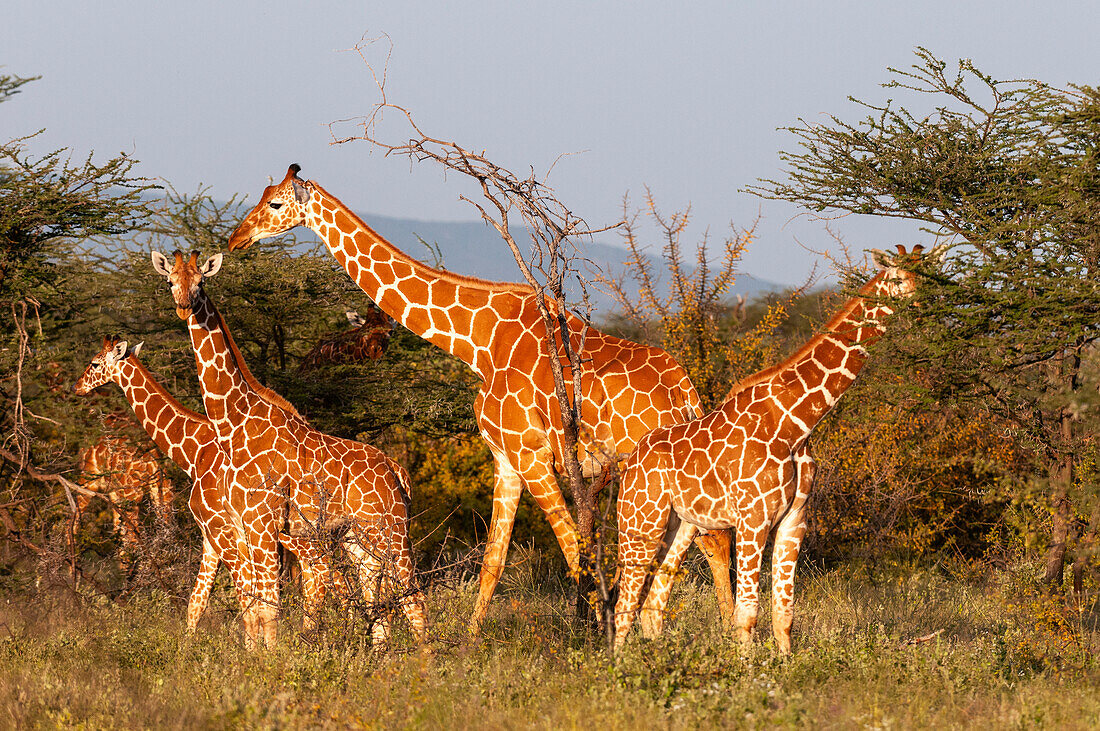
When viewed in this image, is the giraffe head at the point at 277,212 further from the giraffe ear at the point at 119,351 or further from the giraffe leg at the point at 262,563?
the giraffe leg at the point at 262,563

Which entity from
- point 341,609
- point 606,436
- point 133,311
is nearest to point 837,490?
point 606,436

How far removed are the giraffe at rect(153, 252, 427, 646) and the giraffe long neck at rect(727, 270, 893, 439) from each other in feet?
8.75

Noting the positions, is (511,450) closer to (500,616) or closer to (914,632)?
(500,616)

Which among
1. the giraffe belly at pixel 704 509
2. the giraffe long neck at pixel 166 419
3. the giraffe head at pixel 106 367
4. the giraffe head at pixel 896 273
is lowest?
the giraffe belly at pixel 704 509

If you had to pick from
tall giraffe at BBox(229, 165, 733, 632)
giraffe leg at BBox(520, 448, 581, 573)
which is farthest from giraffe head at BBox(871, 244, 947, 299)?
giraffe leg at BBox(520, 448, 581, 573)

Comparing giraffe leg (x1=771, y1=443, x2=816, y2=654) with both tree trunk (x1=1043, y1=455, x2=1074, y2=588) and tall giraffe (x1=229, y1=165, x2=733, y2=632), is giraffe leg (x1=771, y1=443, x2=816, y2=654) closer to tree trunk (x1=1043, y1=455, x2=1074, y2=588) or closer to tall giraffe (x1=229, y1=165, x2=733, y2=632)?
tall giraffe (x1=229, y1=165, x2=733, y2=632)

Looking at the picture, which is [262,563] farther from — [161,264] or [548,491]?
[161,264]

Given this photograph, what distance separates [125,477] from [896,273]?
29.4 ft

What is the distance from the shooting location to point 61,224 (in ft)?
33.0

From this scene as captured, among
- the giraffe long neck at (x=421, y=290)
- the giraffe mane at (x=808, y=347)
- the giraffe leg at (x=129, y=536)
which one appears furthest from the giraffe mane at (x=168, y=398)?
the giraffe mane at (x=808, y=347)

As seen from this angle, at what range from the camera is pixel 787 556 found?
6.98 metres

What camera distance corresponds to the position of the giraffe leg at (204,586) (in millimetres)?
8383

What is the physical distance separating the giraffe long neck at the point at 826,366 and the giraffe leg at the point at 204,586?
4.16 m

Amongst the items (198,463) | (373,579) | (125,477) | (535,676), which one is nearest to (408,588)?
(373,579)
